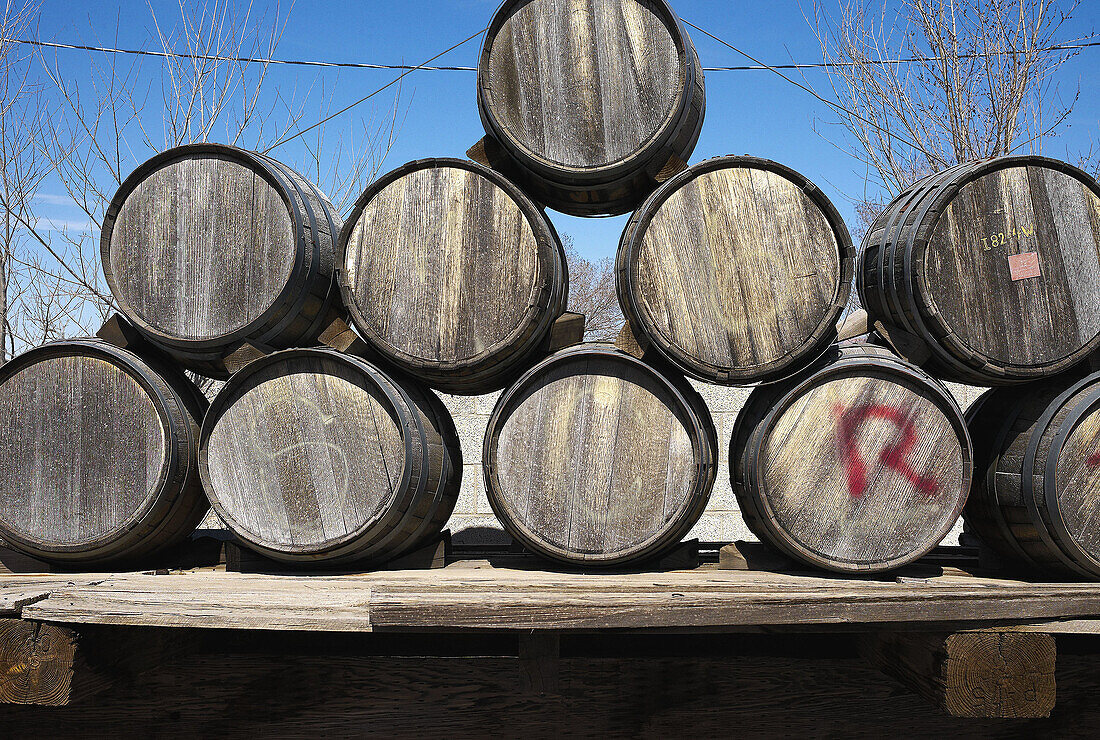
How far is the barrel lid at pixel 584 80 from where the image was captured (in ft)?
8.61

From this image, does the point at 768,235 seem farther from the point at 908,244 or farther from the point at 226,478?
the point at 226,478

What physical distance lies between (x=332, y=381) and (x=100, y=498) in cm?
86

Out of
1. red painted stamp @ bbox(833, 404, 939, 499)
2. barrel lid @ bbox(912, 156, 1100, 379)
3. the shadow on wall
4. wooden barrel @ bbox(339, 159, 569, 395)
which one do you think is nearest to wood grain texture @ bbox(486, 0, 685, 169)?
wooden barrel @ bbox(339, 159, 569, 395)

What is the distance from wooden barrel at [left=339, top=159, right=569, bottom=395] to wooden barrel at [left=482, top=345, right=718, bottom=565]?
0.19 m

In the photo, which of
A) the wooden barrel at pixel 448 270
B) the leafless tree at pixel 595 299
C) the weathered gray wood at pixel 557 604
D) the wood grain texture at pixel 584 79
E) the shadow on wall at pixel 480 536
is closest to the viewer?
the weathered gray wood at pixel 557 604

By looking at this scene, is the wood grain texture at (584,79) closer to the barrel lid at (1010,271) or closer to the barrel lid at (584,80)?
the barrel lid at (584,80)

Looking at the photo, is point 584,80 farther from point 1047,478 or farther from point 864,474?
point 1047,478

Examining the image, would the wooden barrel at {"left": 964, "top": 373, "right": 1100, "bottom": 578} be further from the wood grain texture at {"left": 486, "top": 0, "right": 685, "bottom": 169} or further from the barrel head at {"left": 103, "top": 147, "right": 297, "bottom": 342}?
the barrel head at {"left": 103, "top": 147, "right": 297, "bottom": 342}

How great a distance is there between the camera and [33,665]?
2.05 m

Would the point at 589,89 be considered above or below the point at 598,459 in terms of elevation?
above

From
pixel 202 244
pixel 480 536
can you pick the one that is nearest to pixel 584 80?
pixel 202 244

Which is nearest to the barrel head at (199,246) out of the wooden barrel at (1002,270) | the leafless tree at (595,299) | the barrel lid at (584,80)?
the barrel lid at (584,80)

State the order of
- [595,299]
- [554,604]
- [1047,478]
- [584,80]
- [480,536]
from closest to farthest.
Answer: [554,604], [1047,478], [584,80], [480,536], [595,299]

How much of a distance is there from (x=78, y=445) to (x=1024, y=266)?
3.11m
